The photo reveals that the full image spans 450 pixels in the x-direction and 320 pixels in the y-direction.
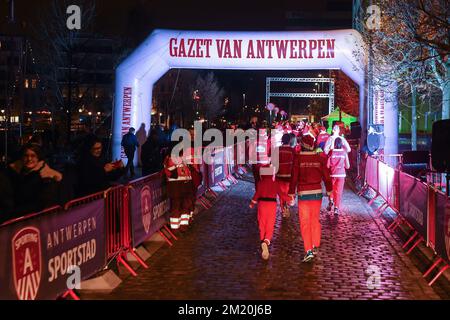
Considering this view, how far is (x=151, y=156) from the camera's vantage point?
16.6 meters

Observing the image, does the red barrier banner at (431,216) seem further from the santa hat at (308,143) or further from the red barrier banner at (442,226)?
the santa hat at (308,143)

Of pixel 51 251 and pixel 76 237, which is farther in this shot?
pixel 76 237

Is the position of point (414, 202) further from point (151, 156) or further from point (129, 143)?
point (129, 143)

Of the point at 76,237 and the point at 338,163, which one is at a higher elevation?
the point at 338,163

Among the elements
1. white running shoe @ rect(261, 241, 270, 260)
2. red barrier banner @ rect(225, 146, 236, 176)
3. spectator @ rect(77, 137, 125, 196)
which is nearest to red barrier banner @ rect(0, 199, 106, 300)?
spectator @ rect(77, 137, 125, 196)

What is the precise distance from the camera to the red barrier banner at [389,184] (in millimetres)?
11986

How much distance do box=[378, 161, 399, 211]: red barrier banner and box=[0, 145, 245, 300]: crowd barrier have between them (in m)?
4.41

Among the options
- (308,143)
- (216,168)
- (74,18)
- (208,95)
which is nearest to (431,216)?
(308,143)

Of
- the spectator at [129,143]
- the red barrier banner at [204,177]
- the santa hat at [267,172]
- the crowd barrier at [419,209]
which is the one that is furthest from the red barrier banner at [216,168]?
the santa hat at [267,172]

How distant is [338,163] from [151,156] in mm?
5614

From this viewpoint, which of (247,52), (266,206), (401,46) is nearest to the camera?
(266,206)

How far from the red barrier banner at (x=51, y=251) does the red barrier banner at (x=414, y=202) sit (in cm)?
464
